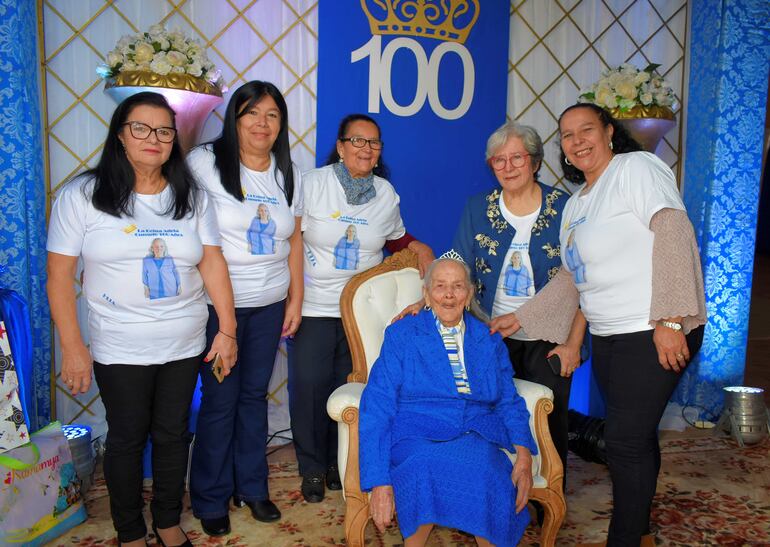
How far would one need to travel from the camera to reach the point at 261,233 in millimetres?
2062

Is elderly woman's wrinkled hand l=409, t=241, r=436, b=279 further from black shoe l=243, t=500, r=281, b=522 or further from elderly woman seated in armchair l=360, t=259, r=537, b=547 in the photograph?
black shoe l=243, t=500, r=281, b=522

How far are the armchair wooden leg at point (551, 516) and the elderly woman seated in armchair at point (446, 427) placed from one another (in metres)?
0.16

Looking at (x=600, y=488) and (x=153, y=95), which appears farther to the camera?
(x=600, y=488)

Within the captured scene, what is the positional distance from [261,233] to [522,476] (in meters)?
1.04

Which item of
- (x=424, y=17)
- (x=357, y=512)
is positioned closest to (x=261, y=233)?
(x=357, y=512)

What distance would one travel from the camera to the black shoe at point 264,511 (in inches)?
88.6

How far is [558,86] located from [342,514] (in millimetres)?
2423

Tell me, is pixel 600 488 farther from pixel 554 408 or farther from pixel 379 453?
pixel 379 453

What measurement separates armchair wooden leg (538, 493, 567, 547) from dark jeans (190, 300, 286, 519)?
3.09ft

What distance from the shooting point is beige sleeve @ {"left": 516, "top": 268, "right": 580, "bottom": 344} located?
2.05 meters

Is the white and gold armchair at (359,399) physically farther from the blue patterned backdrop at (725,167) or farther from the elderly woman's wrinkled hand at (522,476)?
the blue patterned backdrop at (725,167)

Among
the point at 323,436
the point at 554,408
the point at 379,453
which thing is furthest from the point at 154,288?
the point at 554,408

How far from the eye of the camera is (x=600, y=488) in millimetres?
2586

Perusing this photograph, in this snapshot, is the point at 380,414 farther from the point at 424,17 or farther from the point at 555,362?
the point at 424,17
